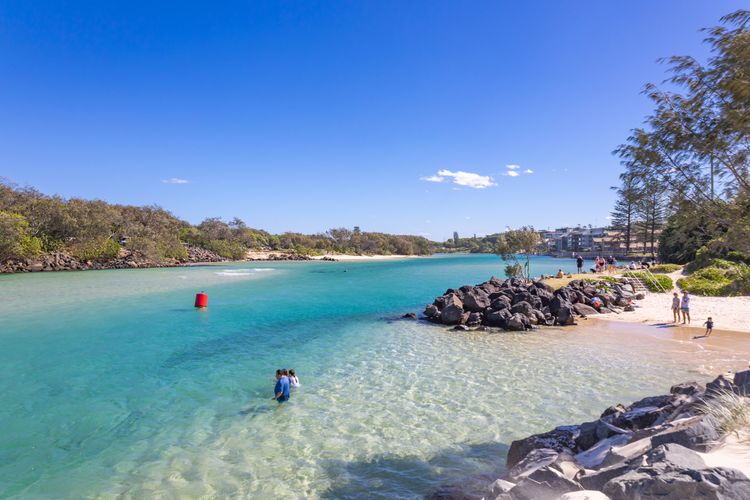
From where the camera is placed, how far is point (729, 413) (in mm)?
5289

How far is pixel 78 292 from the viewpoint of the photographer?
35844 mm

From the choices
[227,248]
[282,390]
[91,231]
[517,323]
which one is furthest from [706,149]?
[227,248]

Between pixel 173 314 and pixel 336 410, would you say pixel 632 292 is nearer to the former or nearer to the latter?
pixel 336 410

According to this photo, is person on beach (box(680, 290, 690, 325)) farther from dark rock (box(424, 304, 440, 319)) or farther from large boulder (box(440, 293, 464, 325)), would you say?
dark rock (box(424, 304, 440, 319))

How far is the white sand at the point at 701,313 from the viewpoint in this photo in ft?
67.4

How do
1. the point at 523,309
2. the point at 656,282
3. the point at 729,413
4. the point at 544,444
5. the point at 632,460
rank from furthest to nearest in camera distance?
the point at 656,282, the point at 523,309, the point at 544,444, the point at 729,413, the point at 632,460

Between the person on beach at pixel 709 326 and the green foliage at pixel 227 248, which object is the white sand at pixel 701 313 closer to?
the person on beach at pixel 709 326

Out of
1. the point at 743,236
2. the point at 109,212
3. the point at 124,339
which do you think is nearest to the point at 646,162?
the point at 743,236

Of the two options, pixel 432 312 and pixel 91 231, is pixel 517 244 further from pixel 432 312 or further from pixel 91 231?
pixel 91 231

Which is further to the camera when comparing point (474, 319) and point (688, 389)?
point (474, 319)

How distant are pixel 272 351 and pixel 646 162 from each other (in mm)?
14559

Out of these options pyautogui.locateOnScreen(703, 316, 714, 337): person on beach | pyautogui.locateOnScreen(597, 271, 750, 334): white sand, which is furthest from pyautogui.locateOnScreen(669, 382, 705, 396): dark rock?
pyautogui.locateOnScreen(597, 271, 750, 334): white sand

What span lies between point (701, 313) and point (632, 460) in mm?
24727

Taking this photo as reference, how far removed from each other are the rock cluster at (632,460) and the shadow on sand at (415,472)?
478mm
